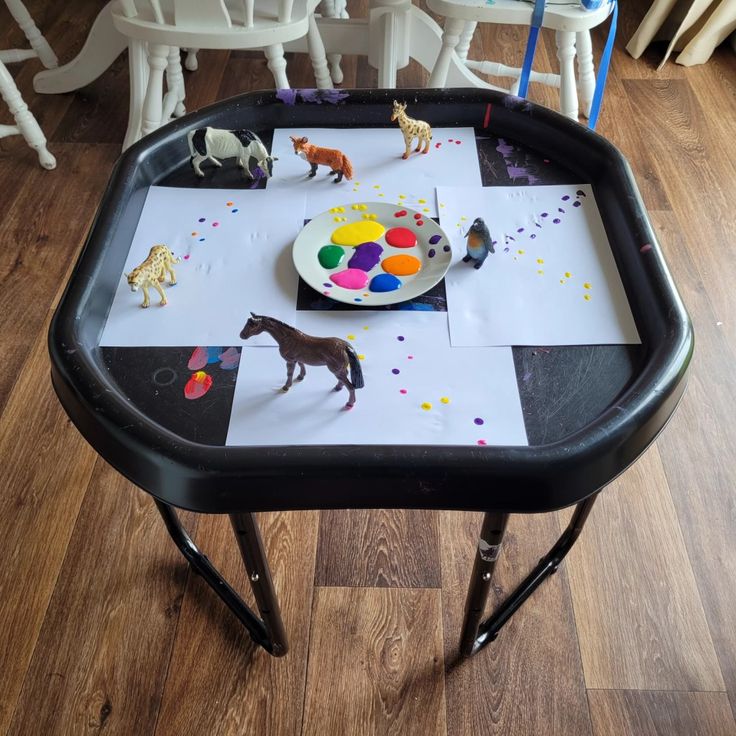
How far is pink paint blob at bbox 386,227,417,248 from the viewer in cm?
95

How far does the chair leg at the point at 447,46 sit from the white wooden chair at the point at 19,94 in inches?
41.2

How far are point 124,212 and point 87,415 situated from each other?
0.33m

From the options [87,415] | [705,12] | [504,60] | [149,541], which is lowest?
[149,541]

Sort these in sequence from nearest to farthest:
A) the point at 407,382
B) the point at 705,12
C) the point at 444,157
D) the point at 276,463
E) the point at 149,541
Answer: the point at 276,463, the point at 407,382, the point at 444,157, the point at 149,541, the point at 705,12

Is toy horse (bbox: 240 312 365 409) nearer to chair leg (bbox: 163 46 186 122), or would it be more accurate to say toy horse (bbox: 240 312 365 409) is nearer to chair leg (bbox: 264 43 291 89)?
chair leg (bbox: 264 43 291 89)

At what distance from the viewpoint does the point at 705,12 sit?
232cm

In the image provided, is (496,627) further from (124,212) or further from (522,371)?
(124,212)

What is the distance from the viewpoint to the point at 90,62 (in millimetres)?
2156

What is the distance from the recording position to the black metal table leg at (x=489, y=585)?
0.92 metres

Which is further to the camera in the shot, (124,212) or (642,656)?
(642,656)

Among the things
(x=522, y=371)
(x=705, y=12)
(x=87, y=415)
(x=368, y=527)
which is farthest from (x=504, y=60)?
(x=87, y=415)

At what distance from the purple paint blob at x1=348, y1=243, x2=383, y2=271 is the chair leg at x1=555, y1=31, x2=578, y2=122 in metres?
0.90

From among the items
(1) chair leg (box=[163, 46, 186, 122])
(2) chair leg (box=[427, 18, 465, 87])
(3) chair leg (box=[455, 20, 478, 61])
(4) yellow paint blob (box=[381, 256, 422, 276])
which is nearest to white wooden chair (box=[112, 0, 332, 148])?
(1) chair leg (box=[163, 46, 186, 122])

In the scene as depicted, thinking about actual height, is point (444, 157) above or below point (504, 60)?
above
